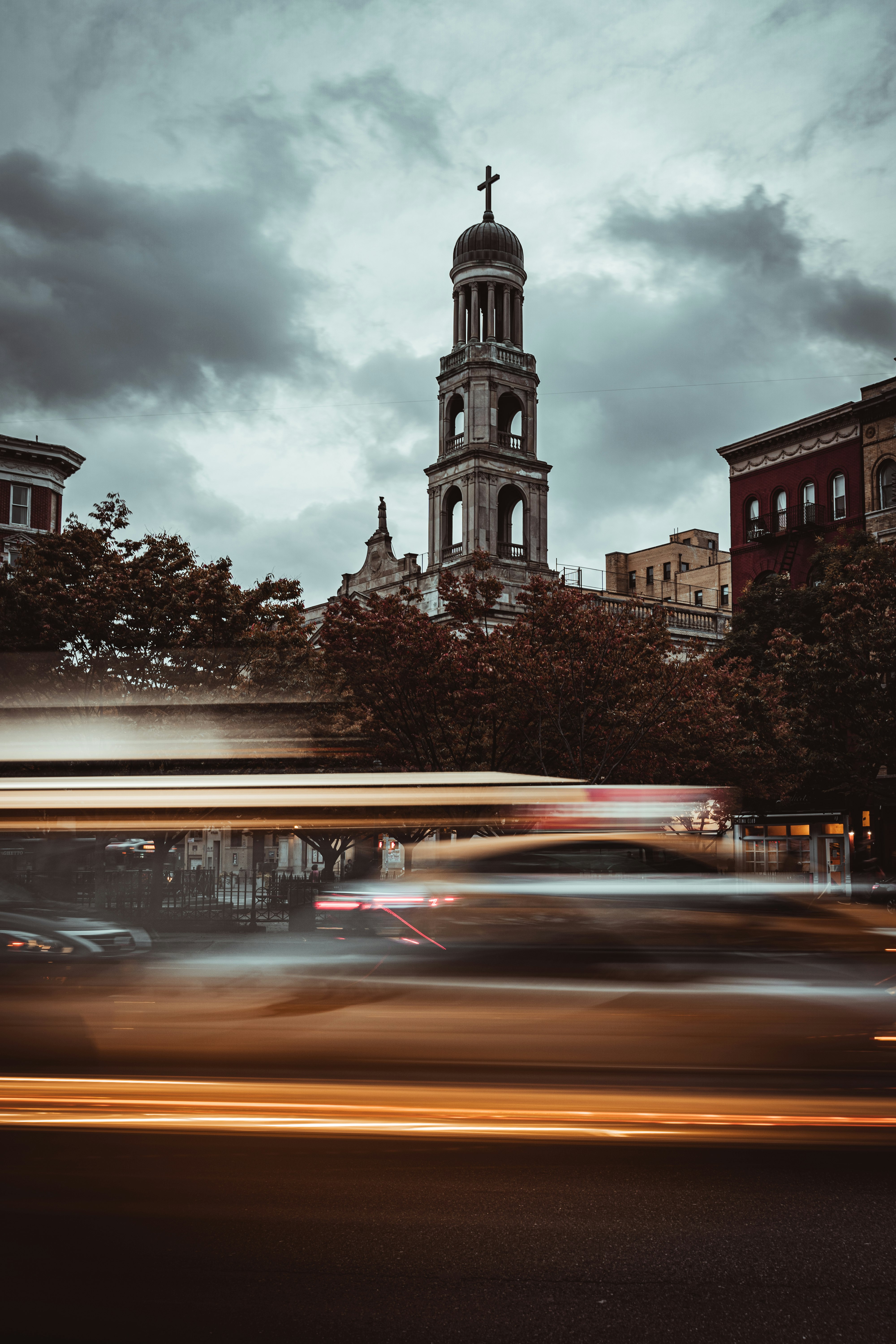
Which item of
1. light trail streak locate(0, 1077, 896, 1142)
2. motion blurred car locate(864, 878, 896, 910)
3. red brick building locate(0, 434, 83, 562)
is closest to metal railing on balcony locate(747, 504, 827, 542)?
red brick building locate(0, 434, 83, 562)

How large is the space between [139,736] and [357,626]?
53.5ft

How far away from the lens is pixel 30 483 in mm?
44812

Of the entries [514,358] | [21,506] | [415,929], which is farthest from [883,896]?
[514,358]

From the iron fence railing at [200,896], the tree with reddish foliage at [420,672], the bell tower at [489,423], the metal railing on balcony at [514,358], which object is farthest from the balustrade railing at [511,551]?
the iron fence railing at [200,896]

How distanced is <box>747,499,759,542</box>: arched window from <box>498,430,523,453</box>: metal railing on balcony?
38.0ft

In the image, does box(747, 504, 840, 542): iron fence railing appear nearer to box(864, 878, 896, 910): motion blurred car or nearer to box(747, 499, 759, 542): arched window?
box(747, 499, 759, 542): arched window

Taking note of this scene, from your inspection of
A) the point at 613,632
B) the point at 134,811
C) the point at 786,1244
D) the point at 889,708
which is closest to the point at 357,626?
the point at 613,632

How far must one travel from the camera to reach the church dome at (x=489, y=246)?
51.1 metres

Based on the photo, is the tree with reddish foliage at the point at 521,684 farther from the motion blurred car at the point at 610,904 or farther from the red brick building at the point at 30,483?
the red brick building at the point at 30,483

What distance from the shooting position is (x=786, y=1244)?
5.18 meters

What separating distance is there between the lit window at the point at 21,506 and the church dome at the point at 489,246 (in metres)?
22.1

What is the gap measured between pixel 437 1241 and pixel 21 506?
44033 millimetres

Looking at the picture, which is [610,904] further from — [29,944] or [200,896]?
[29,944]

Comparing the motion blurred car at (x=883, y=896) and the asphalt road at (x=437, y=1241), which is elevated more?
the motion blurred car at (x=883, y=896)
